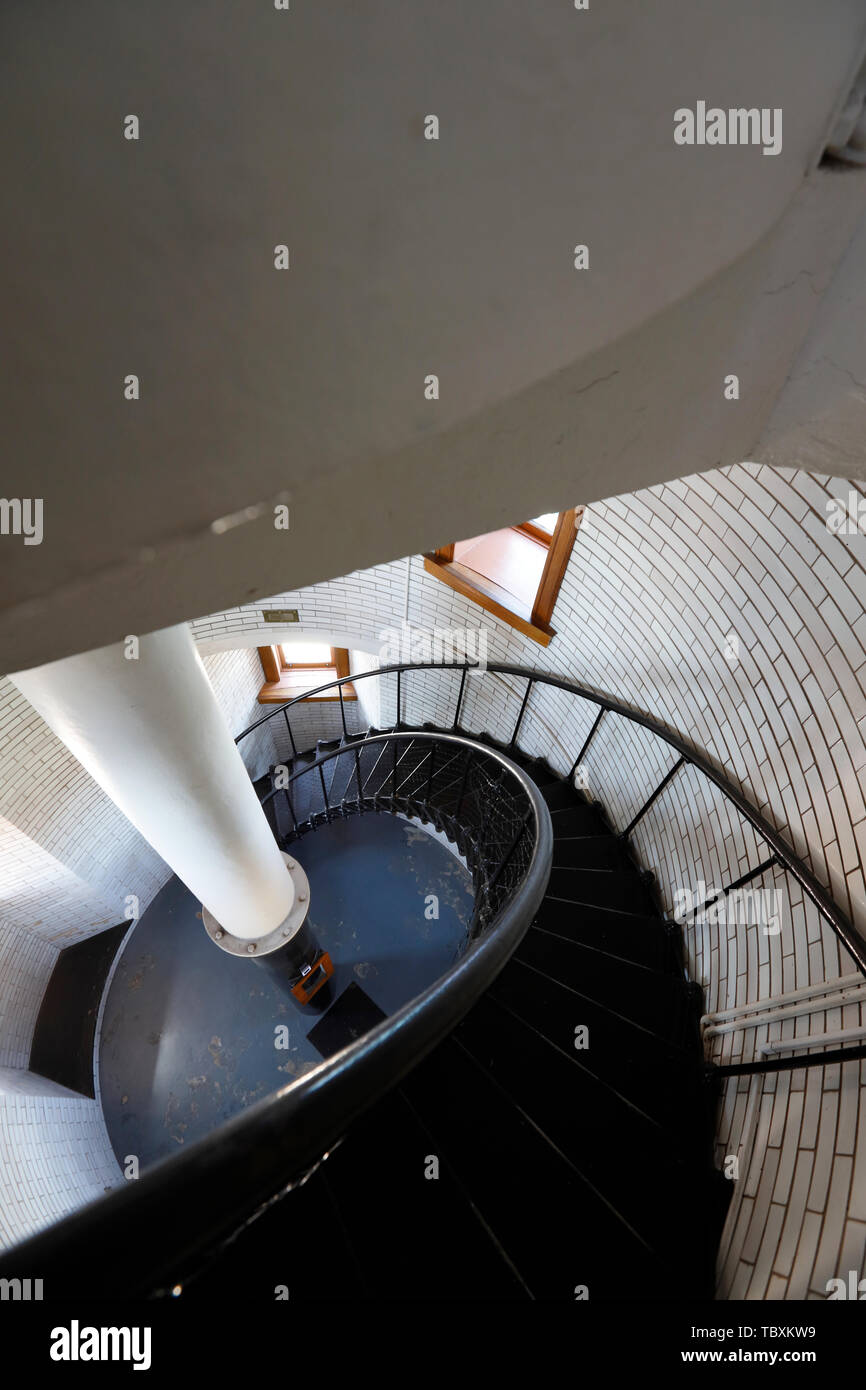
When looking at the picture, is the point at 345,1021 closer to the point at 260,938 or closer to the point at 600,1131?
the point at 260,938

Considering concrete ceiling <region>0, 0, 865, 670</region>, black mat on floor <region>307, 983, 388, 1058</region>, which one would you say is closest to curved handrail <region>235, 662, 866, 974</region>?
concrete ceiling <region>0, 0, 865, 670</region>

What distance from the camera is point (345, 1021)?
5844 mm

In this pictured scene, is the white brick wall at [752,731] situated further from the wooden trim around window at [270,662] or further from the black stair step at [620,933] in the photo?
the wooden trim around window at [270,662]

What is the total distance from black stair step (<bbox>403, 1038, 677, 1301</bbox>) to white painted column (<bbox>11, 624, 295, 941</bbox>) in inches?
62.6

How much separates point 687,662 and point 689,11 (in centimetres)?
267

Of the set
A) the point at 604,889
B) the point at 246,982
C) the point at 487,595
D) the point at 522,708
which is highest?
the point at 487,595

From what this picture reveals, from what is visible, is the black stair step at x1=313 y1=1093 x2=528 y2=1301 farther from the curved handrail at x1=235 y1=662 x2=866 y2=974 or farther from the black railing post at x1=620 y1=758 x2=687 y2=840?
the black railing post at x1=620 y1=758 x2=687 y2=840

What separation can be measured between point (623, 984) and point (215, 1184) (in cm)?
291

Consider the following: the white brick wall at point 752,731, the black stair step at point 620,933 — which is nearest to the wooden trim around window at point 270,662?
the white brick wall at point 752,731

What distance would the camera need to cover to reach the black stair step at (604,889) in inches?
155

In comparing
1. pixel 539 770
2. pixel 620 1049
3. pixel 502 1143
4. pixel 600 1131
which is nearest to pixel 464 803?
pixel 539 770

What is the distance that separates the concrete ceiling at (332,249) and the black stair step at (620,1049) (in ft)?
7.89

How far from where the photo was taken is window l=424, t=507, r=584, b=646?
14.8 feet

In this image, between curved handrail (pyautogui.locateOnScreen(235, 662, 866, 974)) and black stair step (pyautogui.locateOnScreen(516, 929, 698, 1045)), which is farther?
black stair step (pyautogui.locateOnScreen(516, 929, 698, 1045))
